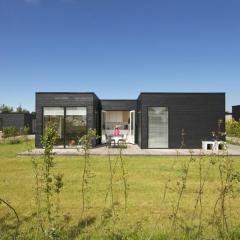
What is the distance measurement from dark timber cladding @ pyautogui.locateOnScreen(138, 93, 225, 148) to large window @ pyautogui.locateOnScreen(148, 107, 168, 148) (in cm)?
23

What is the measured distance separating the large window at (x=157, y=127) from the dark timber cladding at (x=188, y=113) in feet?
0.76

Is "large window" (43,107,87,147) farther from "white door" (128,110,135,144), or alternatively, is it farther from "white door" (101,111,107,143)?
"white door" (101,111,107,143)


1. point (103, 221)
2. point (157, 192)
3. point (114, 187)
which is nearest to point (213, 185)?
point (157, 192)

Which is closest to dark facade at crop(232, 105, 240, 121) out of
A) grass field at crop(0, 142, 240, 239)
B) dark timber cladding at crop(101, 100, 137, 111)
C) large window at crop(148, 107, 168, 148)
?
dark timber cladding at crop(101, 100, 137, 111)

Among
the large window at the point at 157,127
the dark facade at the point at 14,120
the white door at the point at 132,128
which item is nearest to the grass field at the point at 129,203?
the large window at the point at 157,127

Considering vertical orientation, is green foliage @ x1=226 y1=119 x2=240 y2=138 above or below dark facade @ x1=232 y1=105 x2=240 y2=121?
below

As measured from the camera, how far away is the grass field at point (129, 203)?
16.3 ft

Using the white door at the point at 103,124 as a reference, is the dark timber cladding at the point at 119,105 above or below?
above

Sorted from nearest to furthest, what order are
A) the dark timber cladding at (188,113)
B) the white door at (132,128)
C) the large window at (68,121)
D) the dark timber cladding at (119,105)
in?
the large window at (68,121) < the dark timber cladding at (188,113) < the white door at (132,128) < the dark timber cladding at (119,105)

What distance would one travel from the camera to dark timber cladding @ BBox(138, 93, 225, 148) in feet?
64.8

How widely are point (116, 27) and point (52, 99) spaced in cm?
542

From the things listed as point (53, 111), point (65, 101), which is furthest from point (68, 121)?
point (65, 101)

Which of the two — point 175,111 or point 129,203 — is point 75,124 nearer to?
point 175,111

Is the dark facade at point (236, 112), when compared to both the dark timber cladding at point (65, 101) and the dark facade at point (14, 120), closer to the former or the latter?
the dark timber cladding at point (65, 101)
